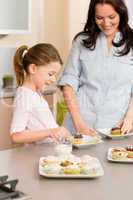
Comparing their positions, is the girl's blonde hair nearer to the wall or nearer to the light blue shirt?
the light blue shirt

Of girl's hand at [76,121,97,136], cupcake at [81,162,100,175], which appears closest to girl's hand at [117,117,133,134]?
girl's hand at [76,121,97,136]

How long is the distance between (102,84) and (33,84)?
0.46 m

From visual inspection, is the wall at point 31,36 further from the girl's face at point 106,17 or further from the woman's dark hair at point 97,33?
the girl's face at point 106,17

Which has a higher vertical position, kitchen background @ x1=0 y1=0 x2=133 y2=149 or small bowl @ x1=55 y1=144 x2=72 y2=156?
kitchen background @ x1=0 y1=0 x2=133 y2=149

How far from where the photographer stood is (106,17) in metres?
2.16

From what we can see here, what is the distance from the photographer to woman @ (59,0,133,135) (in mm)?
2283

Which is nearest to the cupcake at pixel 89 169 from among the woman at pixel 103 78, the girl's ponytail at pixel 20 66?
the girl's ponytail at pixel 20 66

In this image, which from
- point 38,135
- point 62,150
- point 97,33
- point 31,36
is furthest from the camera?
point 31,36

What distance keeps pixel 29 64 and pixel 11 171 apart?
0.62m

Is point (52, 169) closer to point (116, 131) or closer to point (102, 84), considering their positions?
point (116, 131)

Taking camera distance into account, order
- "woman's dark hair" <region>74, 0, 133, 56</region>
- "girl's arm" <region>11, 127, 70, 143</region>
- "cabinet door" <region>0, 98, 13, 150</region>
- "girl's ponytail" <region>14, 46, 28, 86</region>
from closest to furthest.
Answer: "girl's arm" <region>11, 127, 70, 143</region> → "girl's ponytail" <region>14, 46, 28, 86</region> → "woman's dark hair" <region>74, 0, 133, 56</region> → "cabinet door" <region>0, 98, 13, 150</region>

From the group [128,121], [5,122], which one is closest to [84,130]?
[128,121]

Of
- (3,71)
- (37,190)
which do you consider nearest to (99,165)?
(37,190)

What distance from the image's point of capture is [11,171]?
4.91 feet
